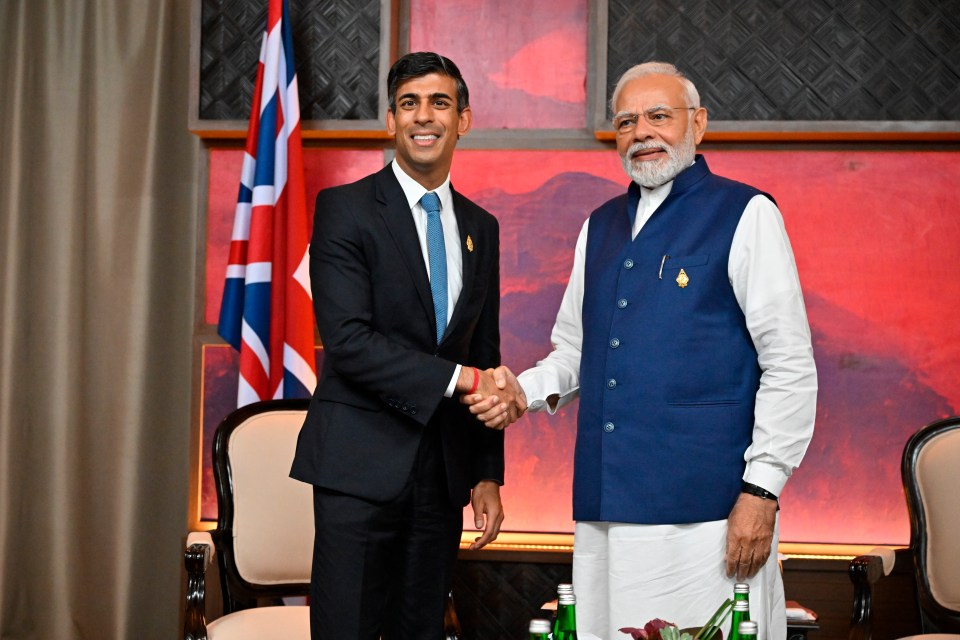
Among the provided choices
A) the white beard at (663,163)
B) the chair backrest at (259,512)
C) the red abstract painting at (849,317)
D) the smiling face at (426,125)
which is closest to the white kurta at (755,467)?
the white beard at (663,163)

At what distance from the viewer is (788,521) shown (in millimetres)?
3781

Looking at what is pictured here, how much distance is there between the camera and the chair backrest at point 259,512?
316 cm

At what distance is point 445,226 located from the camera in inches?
102

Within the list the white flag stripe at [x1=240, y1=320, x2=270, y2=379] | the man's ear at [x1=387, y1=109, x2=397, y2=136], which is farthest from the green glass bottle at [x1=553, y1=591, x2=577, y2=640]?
the white flag stripe at [x1=240, y1=320, x2=270, y2=379]

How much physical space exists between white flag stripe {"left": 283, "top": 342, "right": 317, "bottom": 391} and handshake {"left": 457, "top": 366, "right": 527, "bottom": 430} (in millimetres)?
1307

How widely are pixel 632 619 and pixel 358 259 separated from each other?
102 cm

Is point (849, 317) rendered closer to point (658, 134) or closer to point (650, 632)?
point (658, 134)

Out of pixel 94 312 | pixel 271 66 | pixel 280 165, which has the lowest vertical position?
pixel 94 312

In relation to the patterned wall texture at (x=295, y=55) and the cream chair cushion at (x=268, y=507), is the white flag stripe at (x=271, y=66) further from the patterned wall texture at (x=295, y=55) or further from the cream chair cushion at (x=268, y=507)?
the cream chair cushion at (x=268, y=507)

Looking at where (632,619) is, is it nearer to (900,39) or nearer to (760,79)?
(760,79)

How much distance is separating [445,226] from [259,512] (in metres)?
1.20

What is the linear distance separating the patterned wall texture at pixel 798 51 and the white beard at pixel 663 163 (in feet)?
4.16

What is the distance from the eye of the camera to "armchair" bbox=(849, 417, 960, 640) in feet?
9.79

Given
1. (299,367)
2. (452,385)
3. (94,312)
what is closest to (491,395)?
(452,385)
